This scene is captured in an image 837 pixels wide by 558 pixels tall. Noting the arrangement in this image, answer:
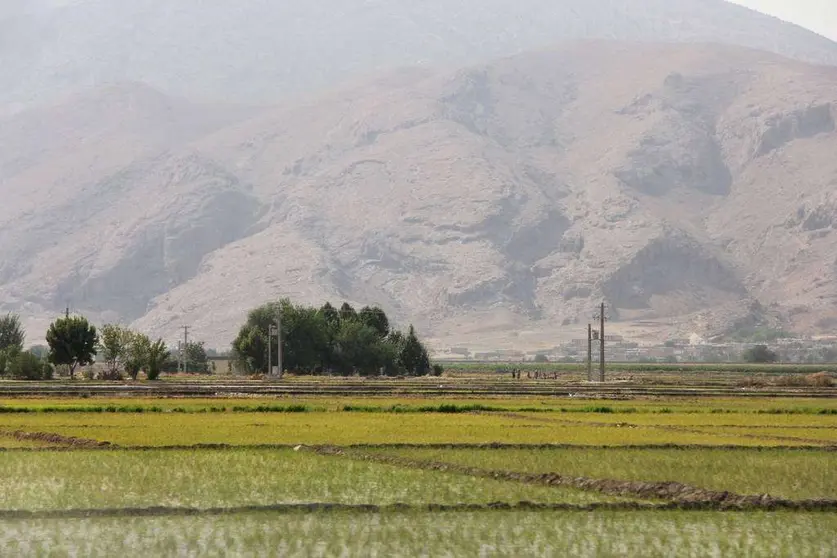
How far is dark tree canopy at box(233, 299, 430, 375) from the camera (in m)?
146

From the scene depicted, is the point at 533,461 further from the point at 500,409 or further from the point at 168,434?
the point at 500,409

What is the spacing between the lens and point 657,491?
2822 cm

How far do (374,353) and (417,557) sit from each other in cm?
13157

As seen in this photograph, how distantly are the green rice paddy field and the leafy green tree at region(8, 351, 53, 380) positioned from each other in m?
70.5

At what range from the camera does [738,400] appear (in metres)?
77.6

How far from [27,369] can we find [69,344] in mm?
5727

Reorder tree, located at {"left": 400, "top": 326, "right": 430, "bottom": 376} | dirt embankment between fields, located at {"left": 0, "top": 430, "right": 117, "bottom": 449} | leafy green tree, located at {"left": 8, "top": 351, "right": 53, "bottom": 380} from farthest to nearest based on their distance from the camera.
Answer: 1. tree, located at {"left": 400, "top": 326, "right": 430, "bottom": 376}
2. leafy green tree, located at {"left": 8, "top": 351, "right": 53, "bottom": 380}
3. dirt embankment between fields, located at {"left": 0, "top": 430, "right": 117, "bottom": 449}

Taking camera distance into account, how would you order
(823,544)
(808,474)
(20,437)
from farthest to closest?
(20,437) → (808,474) → (823,544)

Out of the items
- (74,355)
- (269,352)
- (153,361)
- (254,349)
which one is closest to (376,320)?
(254,349)

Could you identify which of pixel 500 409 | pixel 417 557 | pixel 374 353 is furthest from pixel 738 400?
pixel 374 353

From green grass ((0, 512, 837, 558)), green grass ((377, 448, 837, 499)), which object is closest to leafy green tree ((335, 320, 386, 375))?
green grass ((377, 448, 837, 499))

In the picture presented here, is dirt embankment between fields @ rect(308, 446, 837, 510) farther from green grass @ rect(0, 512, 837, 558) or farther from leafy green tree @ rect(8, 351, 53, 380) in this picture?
leafy green tree @ rect(8, 351, 53, 380)

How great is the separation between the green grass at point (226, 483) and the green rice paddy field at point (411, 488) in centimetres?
6

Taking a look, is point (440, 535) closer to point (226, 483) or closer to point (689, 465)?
point (226, 483)
